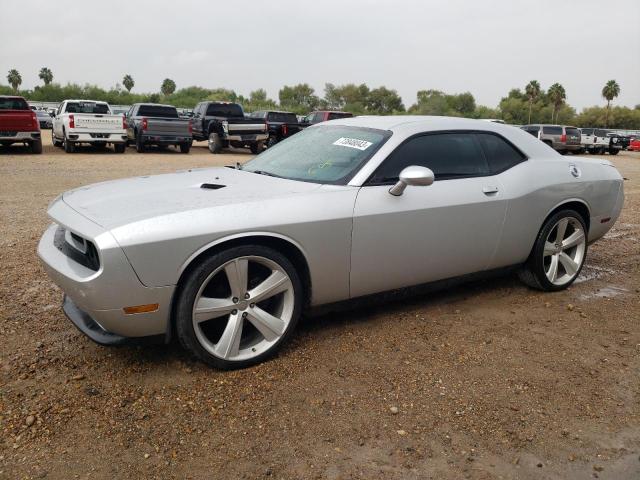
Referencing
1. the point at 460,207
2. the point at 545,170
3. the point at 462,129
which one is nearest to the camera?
the point at 460,207

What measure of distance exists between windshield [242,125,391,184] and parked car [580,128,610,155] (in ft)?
92.7

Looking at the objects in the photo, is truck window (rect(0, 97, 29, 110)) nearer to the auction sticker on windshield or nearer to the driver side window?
the auction sticker on windshield

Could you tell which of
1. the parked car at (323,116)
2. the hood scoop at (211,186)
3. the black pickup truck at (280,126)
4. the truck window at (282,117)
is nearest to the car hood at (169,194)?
the hood scoop at (211,186)

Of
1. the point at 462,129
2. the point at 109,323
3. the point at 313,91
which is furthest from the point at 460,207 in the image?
the point at 313,91

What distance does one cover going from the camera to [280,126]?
21734 millimetres

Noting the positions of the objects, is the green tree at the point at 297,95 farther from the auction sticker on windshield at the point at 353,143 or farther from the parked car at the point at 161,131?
the auction sticker on windshield at the point at 353,143

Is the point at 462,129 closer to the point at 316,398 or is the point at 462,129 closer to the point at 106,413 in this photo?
the point at 316,398

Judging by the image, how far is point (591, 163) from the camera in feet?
16.0

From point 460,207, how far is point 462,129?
0.71 meters

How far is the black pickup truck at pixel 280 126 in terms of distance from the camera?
21422 millimetres

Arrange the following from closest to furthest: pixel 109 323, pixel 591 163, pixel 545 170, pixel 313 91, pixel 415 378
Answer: pixel 109 323, pixel 415 378, pixel 545 170, pixel 591 163, pixel 313 91

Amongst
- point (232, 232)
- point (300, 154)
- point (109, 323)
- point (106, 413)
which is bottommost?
point (106, 413)

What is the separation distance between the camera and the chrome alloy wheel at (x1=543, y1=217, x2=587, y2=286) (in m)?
4.54

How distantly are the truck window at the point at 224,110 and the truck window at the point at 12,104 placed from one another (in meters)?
6.94
